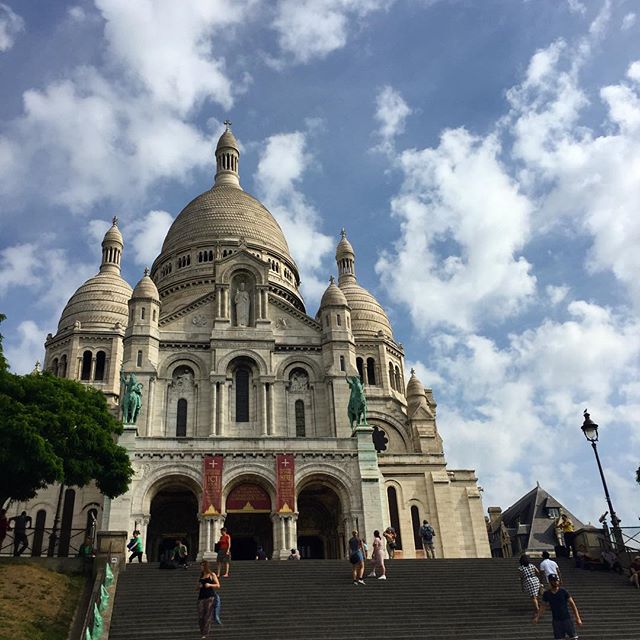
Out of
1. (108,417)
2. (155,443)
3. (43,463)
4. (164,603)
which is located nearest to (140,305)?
(155,443)

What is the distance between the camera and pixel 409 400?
51531mm

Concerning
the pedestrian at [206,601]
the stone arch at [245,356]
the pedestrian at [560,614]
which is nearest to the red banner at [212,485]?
the stone arch at [245,356]

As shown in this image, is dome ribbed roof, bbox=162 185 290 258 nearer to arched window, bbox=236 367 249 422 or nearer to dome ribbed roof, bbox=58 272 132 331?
dome ribbed roof, bbox=58 272 132 331

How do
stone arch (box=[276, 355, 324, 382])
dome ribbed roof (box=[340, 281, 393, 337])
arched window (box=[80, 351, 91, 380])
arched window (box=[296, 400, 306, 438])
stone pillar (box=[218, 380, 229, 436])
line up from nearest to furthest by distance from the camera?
stone pillar (box=[218, 380, 229, 436]) → arched window (box=[296, 400, 306, 438]) → stone arch (box=[276, 355, 324, 382]) → arched window (box=[80, 351, 91, 380]) → dome ribbed roof (box=[340, 281, 393, 337])

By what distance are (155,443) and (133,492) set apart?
8.48 feet

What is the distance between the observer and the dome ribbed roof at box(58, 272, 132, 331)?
52969 millimetres

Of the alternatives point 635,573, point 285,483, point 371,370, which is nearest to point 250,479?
point 285,483

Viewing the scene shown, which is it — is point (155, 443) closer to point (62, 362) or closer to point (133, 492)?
point (133, 492)

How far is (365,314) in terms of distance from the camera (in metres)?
56.4

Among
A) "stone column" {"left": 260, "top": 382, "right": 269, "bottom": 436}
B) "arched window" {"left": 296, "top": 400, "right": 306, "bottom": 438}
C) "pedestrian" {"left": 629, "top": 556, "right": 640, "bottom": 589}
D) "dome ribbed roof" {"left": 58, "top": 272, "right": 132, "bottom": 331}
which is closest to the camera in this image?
"pedestrian" {"left": 629, "top": 556, "right": 640, "bottom": 589}

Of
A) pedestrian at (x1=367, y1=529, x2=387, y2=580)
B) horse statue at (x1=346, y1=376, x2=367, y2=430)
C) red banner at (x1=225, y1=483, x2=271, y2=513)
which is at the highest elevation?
horse statue at (x1=346, y1=376, x2=367, y2=430)

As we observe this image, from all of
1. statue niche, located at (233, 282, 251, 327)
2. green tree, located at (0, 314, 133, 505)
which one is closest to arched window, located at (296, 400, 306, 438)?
statue niche, located at (233, 282, 251, 327)

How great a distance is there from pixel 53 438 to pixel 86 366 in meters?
24.0

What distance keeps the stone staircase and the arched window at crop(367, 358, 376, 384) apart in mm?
26184
